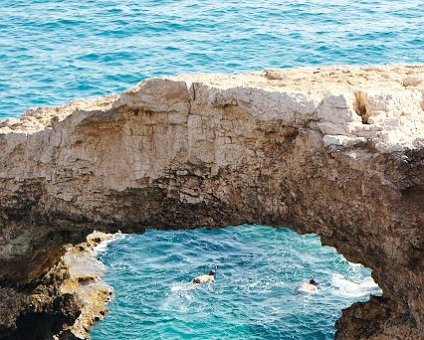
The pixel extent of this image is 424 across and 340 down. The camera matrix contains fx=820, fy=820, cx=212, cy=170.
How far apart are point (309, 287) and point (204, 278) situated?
10.9ft

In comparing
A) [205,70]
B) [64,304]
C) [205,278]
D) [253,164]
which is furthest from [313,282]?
[205,70]

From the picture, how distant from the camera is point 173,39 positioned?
38.0m

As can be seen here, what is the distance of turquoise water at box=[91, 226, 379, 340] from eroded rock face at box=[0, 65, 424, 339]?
502 cm

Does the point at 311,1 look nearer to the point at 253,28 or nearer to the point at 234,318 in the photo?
the point at 253,28

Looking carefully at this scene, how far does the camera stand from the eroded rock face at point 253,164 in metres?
15.1

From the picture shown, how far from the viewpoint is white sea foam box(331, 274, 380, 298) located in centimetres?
2464

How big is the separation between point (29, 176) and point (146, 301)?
24.8 feet

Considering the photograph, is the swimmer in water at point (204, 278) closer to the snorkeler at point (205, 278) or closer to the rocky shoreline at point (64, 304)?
the snorkeler at point (205, 278)

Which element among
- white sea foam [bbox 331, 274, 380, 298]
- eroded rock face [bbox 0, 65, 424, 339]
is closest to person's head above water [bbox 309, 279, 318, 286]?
white sea foam [bbox 331, 274, 380, 298]

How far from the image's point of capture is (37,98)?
32750mm

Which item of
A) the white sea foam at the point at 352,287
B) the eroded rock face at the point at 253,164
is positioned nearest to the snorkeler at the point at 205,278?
the white sea foam at the point at 352,287

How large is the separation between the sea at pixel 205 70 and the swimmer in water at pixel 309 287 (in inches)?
8.7

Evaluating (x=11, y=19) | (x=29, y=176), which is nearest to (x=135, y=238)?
(x=29, y=176)

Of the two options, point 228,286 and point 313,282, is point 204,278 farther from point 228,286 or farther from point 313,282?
point 313,282
